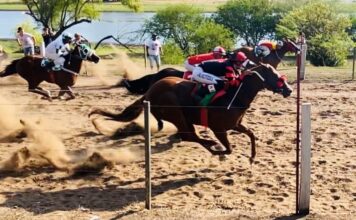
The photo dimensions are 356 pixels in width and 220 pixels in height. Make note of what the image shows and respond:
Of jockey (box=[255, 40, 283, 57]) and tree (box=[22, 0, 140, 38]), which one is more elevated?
tree (box=[22, 0, 140, 38])

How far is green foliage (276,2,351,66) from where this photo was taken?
29078 mm

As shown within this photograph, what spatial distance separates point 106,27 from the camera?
5247cm

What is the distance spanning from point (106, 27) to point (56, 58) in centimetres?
3694

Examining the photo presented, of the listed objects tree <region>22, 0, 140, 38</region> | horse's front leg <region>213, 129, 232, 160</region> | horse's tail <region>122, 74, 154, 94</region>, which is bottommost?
horse's front leg <region>213, 129, 232, 160</region>

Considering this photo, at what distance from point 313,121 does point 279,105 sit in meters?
1.93

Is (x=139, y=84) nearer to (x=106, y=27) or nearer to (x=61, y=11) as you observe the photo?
(x=61, y=11)

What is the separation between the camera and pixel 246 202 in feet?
28.0

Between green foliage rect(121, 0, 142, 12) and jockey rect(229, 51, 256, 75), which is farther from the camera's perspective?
green foliage rect(121, 0, 142, 12)

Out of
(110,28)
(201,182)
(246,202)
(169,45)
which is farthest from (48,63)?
(110,28)

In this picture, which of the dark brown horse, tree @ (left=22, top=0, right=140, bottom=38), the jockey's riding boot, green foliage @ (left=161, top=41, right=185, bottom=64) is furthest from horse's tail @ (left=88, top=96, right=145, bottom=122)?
tree @ (left=22, top=0, right=140, bottom=38)

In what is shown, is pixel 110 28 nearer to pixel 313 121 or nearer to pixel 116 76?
pixel 116 76

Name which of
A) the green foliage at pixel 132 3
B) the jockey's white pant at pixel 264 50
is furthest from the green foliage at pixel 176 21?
the jockey's white pant at pixel 264 50

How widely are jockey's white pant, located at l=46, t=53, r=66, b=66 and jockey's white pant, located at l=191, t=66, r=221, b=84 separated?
608 cm

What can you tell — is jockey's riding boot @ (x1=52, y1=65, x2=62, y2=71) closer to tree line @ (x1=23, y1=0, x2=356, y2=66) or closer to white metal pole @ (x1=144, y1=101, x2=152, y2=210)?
white metal pole @ (x1=144, y1=101, x2=152, y2=210)
